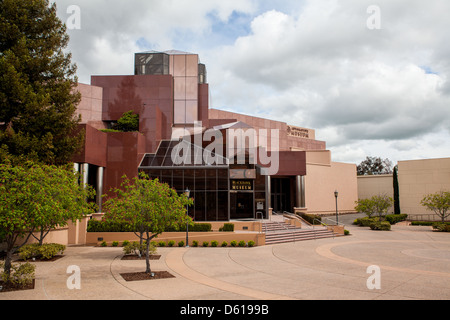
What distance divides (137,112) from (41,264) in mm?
24774

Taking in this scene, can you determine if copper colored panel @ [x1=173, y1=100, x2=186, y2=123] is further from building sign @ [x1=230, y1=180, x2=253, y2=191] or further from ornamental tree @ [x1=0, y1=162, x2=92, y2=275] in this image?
ornamental tree @ [x1=0, y1=162, x2=92, y2=275]

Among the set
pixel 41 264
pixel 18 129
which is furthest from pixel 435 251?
pixel 18 129

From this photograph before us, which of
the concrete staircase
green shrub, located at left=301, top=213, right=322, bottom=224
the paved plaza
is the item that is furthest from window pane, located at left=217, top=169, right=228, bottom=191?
A: green shrub, located at left=301, top=213, right=322, bottom=224

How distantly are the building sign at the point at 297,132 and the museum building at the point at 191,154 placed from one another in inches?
767

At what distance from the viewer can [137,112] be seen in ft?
127

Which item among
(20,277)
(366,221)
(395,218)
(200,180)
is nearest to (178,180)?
(200,180)

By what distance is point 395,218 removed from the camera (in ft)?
137

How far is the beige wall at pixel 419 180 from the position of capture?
4416cm

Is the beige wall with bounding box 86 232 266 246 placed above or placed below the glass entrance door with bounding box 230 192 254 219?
below

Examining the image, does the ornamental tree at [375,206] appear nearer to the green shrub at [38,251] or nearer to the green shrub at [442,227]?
the green shrub at [442,227]

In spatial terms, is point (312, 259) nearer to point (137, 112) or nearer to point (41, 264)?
point (41, 264)

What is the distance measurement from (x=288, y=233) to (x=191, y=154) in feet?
38.8

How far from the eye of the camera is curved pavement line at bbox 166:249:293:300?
10.5 m

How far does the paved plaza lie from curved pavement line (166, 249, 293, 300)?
0.03 meters
